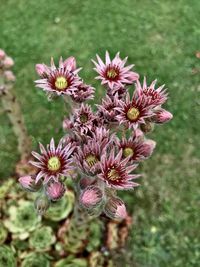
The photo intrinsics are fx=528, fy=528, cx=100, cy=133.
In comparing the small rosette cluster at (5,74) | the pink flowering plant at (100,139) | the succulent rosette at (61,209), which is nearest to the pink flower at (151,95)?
the pink flowering plant at (100,139)

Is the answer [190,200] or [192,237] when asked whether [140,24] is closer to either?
[190,200]

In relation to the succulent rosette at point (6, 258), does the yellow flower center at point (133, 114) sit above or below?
above

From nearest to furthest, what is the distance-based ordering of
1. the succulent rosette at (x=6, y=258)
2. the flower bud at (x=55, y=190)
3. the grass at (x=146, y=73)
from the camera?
the flower bud at (x=55, y=190) < the succulent rosette at (x=6, y=258) < the grass at (x=146, y=73)

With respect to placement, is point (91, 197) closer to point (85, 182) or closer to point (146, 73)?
point (85, 182)

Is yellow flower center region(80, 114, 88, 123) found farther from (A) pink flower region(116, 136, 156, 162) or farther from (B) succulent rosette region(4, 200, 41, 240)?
(B) succulent rosette region(4, 200, 41, 240)

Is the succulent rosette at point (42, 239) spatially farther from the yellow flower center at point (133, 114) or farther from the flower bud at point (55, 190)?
the yellow flower center at point (133, 114)

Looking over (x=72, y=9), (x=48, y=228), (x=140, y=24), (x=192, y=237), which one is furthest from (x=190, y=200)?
(x=72, y=9)

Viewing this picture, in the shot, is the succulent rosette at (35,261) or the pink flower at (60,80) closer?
the pink flower at (60,80)

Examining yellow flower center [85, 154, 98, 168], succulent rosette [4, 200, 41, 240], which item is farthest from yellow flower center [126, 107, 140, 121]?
succulent rosette [4, 200, 41, 240]
